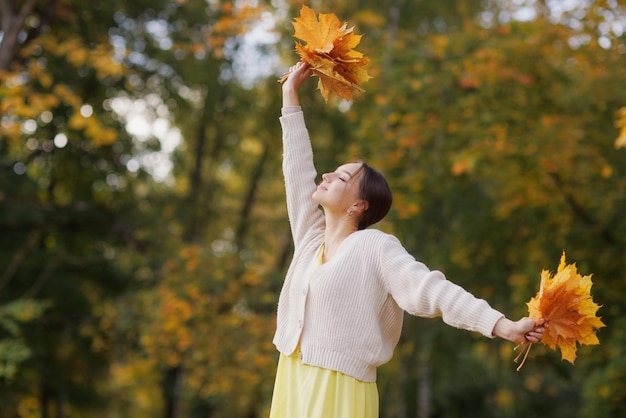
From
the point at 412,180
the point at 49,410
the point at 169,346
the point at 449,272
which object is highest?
the point at 412,180

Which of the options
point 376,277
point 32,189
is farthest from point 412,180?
point 376,277

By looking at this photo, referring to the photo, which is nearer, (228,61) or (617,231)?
(617,231)

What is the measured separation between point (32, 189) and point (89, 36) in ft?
6.43

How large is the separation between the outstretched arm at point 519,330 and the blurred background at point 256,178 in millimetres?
3696

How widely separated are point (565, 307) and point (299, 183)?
0.98 m

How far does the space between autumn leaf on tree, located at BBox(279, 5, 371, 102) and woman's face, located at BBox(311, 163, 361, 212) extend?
263 millimetres

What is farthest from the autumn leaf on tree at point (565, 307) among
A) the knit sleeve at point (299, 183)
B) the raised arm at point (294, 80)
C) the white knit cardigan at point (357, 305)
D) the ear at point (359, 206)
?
the raised arm at point (294, 80)

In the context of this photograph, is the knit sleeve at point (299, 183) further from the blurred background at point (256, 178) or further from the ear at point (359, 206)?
the blurred background at point (256, 178)

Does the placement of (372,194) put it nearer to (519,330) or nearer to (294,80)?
(294,80)

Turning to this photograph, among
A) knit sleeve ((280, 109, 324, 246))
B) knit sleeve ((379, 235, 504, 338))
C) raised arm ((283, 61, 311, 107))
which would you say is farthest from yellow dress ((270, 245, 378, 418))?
raised arm ((283, 61, 311, 107))

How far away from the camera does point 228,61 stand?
426 inches

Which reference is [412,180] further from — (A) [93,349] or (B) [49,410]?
(B) [49,410]

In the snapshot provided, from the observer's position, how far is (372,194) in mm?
2535

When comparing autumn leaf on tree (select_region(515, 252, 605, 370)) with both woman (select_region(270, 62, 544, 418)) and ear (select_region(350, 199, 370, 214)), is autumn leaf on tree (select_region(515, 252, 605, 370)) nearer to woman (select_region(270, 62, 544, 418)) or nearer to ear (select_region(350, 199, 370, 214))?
woman (select_region(270, 62, 544, 418))
